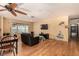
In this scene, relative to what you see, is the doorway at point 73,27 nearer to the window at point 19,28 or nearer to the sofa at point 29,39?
the sofa at point 29,39

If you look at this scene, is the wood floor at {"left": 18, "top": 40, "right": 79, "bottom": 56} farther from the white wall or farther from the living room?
the white wall

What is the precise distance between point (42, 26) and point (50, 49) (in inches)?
24.0

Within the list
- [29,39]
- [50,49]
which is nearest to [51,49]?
[50,49]

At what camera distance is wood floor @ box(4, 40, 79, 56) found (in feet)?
7.34

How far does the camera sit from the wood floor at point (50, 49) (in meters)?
2.24

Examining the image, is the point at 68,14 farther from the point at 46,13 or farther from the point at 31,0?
the point at 31,0

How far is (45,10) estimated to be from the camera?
2.18m

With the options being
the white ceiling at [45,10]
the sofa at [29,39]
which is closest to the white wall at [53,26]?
the white ceiling at [45,10]

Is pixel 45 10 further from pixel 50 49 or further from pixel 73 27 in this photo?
pixel 50 49

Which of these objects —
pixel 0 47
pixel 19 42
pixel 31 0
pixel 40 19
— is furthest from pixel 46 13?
pixel 0 47

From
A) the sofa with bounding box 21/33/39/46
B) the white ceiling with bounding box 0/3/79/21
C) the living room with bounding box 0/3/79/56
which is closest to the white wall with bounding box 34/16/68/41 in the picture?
the living room with bounding box 0/3/79/56

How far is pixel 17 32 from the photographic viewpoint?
230 cm

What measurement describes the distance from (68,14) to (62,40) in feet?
2.21

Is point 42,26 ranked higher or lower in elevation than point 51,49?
higher
